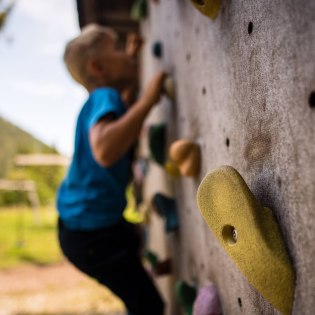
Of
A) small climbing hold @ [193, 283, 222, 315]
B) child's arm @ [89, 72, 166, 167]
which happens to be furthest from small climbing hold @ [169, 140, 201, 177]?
small climbing hold @ [193, 283, 222, 315]

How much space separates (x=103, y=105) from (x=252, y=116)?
1.73 feet

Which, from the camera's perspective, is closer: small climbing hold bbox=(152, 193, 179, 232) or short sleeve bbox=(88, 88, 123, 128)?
short sleeve bbox=(88, 88, 123, 128)

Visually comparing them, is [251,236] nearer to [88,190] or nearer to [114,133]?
[114,133]

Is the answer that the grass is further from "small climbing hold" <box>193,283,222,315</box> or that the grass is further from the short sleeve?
"small climbing hold" <box>193,283,222,315</box>

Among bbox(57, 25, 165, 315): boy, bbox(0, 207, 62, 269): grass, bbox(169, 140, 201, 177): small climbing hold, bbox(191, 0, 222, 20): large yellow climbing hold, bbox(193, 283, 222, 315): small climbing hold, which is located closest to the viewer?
bbox(191, 0, 222, 20): large yellow climbing hold

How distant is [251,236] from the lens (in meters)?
0.43

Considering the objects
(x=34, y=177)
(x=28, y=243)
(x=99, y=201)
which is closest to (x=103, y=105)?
(x=99, y=201)

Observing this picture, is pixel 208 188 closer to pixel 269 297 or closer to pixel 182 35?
pixel 269 297

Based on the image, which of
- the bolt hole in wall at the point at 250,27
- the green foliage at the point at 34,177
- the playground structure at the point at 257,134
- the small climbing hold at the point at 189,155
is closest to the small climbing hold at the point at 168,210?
the playground structure at the point at 257,134

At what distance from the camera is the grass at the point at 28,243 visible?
183 inches

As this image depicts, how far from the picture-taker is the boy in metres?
1.05

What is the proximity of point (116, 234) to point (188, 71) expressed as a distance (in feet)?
1.89

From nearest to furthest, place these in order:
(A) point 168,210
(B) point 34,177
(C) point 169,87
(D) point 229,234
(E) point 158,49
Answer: (D) point 229,234 → (C) point 169,87 → (A) point 168,210 → (E) point 158,49 → (B) point 34,177

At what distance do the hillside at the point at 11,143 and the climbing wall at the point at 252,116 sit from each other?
41.0ft
